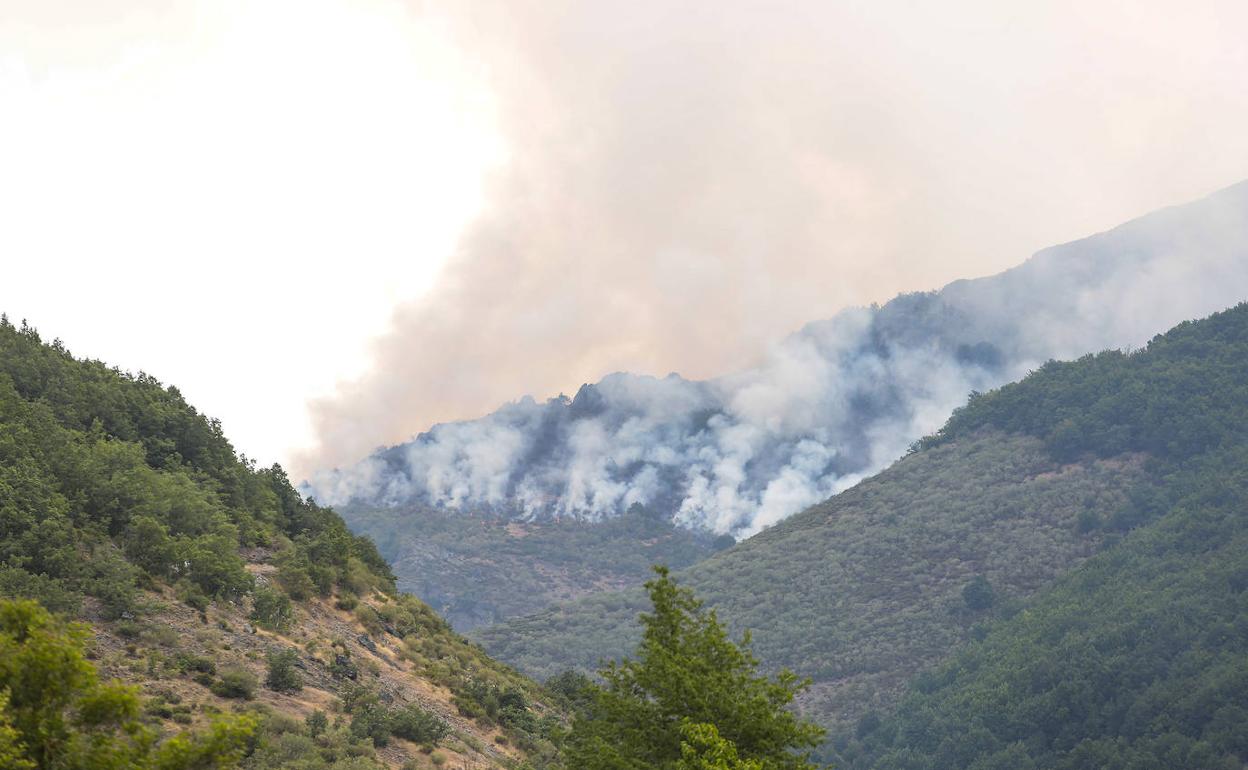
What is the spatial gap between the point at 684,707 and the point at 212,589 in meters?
16.2

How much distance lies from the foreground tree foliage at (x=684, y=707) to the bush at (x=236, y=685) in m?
8.27

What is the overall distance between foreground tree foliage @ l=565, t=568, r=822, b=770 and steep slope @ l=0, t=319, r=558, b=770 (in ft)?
19.1

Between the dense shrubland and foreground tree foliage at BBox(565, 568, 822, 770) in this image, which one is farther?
the dense shrubland

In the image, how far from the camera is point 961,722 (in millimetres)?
84375

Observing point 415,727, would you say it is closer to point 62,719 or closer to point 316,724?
point 316,724

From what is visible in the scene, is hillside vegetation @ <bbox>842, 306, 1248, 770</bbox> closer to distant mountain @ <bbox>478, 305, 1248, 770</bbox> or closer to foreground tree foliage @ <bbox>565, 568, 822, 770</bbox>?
distant mountain @ <bbox>478, 305, 1248, 770</bbox>

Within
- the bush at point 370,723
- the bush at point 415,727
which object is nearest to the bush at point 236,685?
the bush at point 370,723

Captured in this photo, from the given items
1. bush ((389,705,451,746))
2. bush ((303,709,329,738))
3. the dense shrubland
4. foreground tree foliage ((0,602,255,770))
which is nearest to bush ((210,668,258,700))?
bush ((303,709,329,738))

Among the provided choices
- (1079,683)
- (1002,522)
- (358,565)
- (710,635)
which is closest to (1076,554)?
(1002,522)

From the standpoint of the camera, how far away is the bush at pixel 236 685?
20545 mm

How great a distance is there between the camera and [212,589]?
26.2 meters

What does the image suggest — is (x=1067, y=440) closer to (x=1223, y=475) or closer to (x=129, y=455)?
(x=1223, y=475)

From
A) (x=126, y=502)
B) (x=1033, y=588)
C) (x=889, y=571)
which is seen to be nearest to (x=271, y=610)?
(x=126, y=502)

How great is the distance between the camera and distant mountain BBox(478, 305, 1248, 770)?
254 ft
